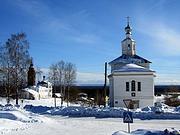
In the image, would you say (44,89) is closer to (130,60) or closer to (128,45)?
(128,45)

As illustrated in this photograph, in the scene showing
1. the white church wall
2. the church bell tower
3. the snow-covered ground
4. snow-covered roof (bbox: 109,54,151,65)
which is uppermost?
the church bell tower

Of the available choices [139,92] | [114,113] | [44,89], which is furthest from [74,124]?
[44,89]

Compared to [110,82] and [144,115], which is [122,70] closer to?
[110,82]

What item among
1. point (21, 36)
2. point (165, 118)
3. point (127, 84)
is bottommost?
point (165, 118)

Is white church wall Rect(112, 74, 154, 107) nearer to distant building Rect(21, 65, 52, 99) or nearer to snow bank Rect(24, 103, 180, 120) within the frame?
snow bank Rect(24, 103, 180, 120)

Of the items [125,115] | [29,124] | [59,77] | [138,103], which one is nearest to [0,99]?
[59,77]

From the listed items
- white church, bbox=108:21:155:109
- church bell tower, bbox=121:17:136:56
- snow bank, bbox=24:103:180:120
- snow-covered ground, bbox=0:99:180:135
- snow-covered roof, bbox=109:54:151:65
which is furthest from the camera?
church bell tower, bbox=121:17:136:56

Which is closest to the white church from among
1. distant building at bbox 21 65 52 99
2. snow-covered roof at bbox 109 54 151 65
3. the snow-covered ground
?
snow-covered roof at bbox 109 54 151 65

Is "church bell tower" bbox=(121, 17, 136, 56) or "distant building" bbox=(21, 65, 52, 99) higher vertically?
"church bell tower" bbox=(121, 17, 136, 56)

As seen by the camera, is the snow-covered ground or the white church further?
the white church

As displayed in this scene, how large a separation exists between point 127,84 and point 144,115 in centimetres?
1950

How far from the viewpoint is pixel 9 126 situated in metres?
19.4

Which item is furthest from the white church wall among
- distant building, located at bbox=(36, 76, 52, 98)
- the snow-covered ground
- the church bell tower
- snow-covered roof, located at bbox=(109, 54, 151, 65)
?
distant building, located at bbox=(36, 76, 52, 98)

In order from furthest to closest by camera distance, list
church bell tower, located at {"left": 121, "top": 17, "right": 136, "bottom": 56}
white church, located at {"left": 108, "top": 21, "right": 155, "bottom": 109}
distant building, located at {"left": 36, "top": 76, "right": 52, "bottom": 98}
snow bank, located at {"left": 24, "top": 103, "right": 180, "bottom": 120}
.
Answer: distant building, located at {"left": 36, "top": 76, "right": 52, "bottom": 98} → church bell tower, located at {"left": 121, "top": 17, "right": 136, "bottom": 56} → white church, located at {"left": 108, "top": 21, "right": 155, "bottom": 109} → snow bank, located at {"left": 24, "top": 103, "right": 180, "bottom": 120}
